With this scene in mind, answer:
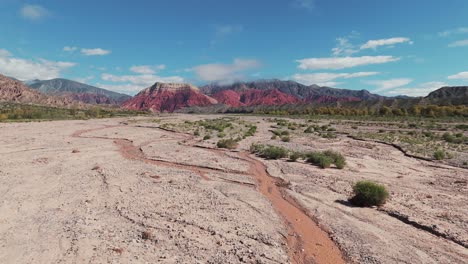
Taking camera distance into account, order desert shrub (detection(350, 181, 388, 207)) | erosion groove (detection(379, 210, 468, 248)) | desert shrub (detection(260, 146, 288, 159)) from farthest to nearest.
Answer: desert shrub (detection(260, 146, 288, 159)), desert shrub (detection(350, 181, 388, 207)), erosion groove (detection(379, 210, 468, 248))

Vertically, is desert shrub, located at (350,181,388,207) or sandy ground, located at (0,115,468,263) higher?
desert shrub, located at (350,181,388,207)

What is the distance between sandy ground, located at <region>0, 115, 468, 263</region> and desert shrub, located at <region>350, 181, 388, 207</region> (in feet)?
1.57

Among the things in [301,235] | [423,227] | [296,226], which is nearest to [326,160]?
[423,227]

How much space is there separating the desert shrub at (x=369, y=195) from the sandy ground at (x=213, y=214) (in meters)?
0.48

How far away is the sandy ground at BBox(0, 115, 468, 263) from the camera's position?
8.92 m

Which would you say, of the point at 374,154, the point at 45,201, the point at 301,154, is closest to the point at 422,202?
the point at 301,154

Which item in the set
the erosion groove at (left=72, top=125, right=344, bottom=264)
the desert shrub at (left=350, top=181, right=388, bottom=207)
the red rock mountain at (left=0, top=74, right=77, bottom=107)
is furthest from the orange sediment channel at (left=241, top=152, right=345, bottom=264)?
the red rock mountain at (left=0, top=74, right=77, bottom=107)

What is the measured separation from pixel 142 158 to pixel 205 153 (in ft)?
15.2

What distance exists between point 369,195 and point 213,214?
586 cm

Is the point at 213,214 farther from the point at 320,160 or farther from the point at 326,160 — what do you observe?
the point at 320,160

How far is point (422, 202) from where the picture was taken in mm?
13180

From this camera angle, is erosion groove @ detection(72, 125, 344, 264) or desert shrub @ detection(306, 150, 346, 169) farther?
desert shrub @ detection(306, 150, 346, 169)

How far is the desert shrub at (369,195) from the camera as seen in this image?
42.1 ft

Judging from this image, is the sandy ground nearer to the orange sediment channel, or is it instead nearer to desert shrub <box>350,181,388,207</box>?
A: the orange sediment channel
